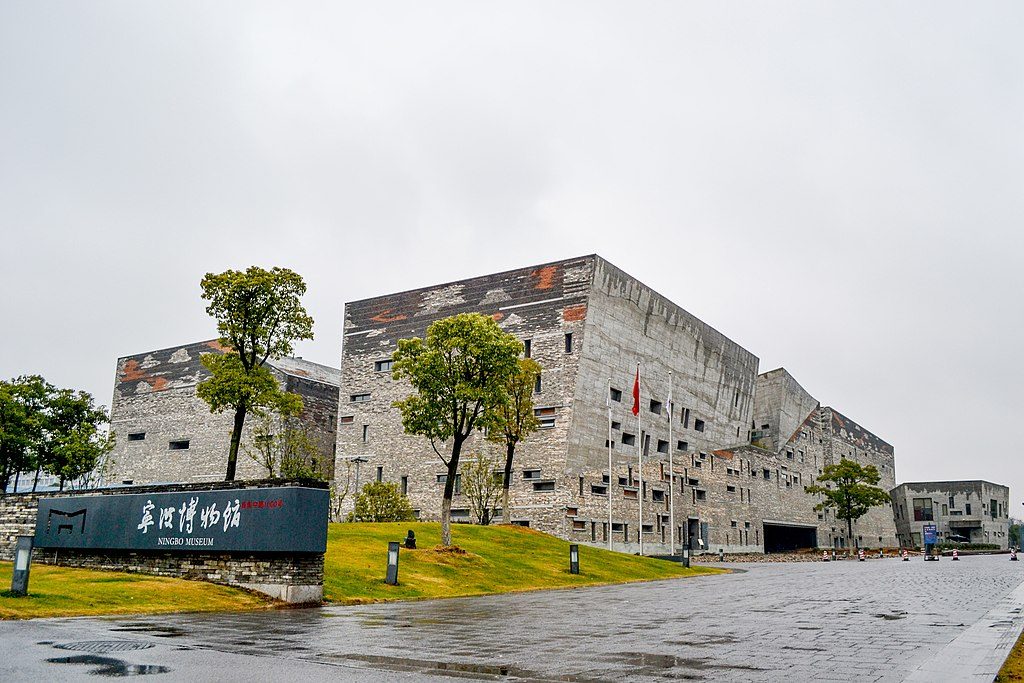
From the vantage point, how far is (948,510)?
12925 centimetres

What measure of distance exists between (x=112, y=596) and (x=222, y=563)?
3.27 meters

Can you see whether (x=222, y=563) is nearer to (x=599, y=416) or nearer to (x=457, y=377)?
(x=457, y=377)

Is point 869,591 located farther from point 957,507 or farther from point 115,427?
point 957,507

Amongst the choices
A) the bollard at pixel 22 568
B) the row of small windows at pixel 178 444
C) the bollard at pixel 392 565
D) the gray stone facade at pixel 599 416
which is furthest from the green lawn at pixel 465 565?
the row of small windows at pixel 178 444

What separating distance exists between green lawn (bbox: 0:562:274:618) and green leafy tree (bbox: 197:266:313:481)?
19007 millimetres

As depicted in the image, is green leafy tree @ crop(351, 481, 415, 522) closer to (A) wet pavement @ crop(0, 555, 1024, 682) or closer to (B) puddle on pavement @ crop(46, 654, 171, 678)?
(A) wet pavement @ crop(0, 555, 1024, 682)

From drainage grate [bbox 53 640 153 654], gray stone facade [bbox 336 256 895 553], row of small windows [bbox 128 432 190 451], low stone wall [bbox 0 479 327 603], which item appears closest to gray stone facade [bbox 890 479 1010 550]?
gray stone facade [bbox 336 256 895 553]

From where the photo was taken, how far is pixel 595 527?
2448 inches

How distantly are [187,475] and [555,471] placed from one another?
37587 mm

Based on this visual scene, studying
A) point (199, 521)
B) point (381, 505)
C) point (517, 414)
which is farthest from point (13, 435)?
point (199, 521)

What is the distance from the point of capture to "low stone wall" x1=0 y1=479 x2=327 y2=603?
2138cm

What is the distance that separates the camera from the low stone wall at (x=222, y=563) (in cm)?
2138

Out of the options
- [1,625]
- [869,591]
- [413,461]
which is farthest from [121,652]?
[413,461]

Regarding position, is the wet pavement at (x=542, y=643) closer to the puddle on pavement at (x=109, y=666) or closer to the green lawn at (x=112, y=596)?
the puddle on pavement at (x=109, y=666)
